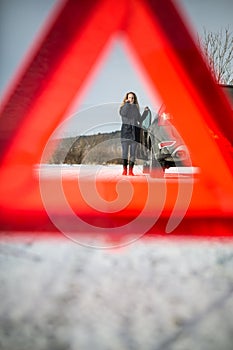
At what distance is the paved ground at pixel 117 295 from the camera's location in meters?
1.01

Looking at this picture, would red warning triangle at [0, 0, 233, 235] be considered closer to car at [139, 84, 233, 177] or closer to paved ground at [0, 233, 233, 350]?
car at [139, 84, 233, 177]

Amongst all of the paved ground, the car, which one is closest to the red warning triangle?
the car

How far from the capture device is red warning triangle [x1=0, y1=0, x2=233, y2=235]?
3.00 ft

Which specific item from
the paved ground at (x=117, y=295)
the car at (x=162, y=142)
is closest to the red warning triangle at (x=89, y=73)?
the car at (x=162, y=142)

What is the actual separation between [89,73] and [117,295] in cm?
61

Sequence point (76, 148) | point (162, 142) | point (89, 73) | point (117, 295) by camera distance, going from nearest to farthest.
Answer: point (89, 73)
point (117, 295)
point (76, 148)
point (162, 142)

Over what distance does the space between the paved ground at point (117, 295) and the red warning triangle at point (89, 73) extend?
0.33 m

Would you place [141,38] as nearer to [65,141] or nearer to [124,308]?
[65,141]

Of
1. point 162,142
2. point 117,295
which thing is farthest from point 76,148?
point 162,142

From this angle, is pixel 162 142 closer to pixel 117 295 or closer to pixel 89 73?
pixel 117 295

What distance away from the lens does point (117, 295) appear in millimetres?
1213

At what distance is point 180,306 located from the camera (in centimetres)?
117

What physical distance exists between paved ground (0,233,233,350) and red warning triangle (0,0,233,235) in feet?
1.07

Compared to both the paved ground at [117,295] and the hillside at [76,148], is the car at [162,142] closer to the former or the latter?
the hillside at [76,148]
